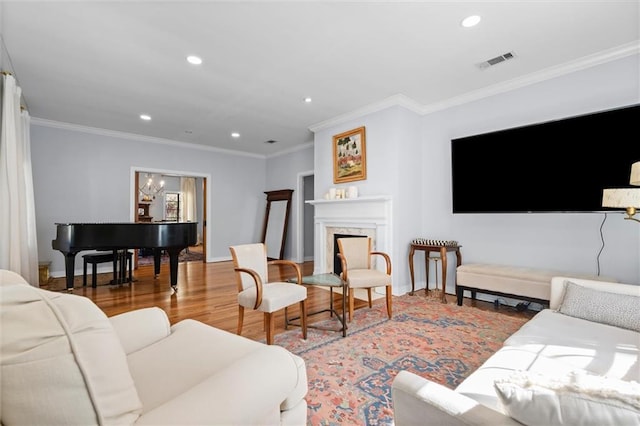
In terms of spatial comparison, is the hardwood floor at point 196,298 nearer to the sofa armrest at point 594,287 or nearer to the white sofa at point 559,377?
the sofa armrest at point 594,287

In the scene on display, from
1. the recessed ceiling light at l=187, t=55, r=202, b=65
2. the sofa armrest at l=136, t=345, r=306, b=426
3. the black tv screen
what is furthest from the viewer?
the recessed ceiling light at l=187, t=55, r=202, b=65

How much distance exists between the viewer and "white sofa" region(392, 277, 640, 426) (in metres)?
0.68

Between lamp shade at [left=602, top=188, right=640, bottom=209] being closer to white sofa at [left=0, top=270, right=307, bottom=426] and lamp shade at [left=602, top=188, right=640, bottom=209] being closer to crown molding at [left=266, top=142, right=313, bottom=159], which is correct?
white sofa at [left=0, top=270, right=307, bottom=426]

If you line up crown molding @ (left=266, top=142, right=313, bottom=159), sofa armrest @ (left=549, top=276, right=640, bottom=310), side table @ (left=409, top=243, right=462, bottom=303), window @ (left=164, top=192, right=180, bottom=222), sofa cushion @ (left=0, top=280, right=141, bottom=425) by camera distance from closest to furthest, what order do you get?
sofa cushion @ (left=0, top=280, right=141, bottom=425) → sofa armrest @ (left=549, top=276, right=640, bottom=310) → side table @ (left=409, top=243, right=462, bottom=303) → crown molding @ (left=266, top=142, right=313, bottom=159) → window @ (left=164, top=192, right=180, bottom=222)

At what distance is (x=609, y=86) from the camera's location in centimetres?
307

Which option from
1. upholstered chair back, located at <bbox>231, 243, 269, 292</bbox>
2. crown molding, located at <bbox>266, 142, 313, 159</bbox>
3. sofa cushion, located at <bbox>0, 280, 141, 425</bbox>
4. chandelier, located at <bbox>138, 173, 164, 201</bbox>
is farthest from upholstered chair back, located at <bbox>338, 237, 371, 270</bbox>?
chandelier, located at <bbox>138, 173, 164, 201</bbox>

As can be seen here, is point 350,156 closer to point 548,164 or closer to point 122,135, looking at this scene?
point 548,164

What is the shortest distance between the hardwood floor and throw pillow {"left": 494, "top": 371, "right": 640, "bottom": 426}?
90.8 inches

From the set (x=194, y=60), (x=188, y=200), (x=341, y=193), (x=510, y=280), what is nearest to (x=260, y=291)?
(x=194, y=60)

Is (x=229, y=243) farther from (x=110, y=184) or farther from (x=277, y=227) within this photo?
(x=110, y=184)

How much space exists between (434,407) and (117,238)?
14.6ft

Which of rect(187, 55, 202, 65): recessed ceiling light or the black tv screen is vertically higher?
rect(187, 55, 202, 65): recessed ceiling light

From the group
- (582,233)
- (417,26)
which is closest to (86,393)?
(417,26)

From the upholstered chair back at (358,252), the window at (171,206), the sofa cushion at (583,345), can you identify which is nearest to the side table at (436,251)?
the upholstered chair back at (358,252)
